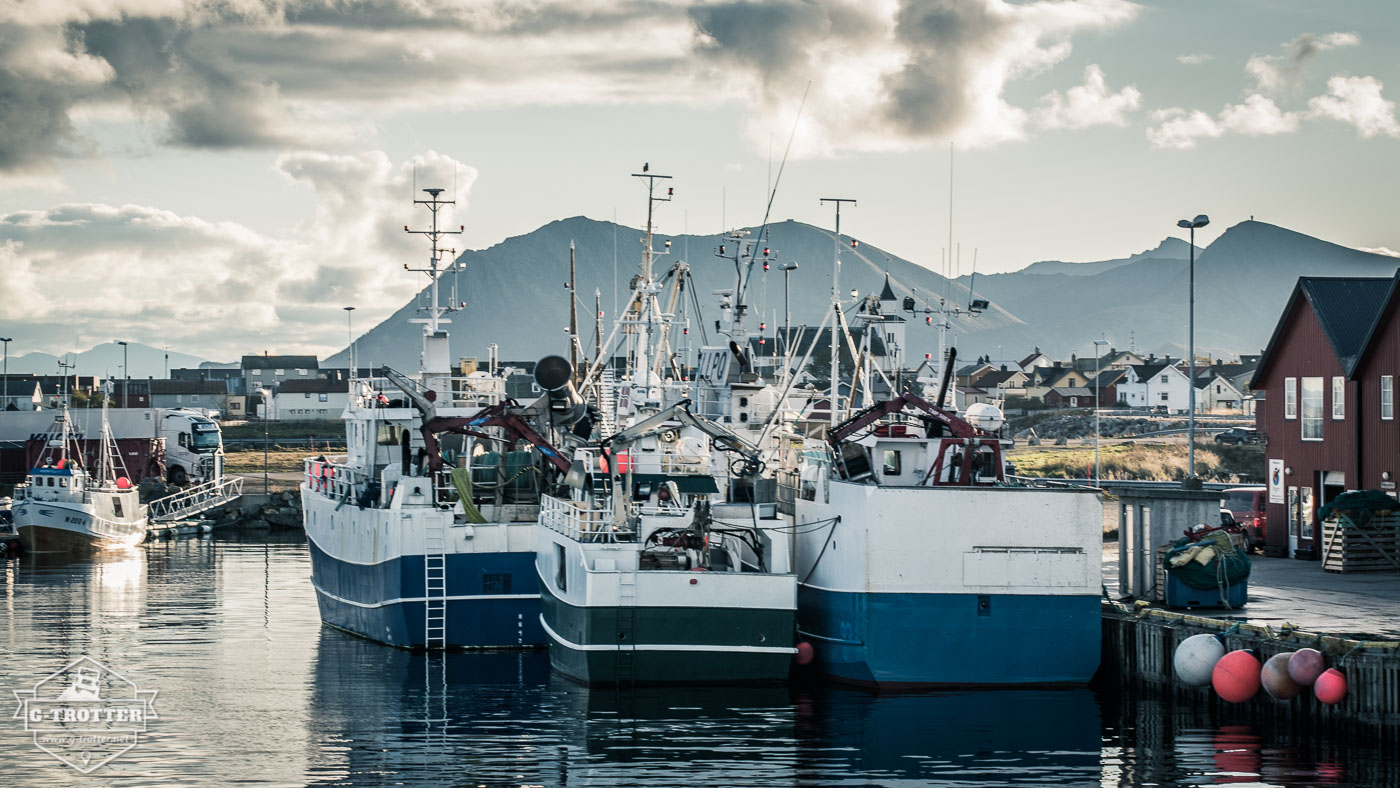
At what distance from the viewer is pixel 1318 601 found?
32.8m

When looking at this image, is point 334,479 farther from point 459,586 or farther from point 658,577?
point 658,577

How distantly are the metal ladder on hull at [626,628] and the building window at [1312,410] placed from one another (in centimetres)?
2285

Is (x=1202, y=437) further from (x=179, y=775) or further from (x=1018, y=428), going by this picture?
(x=179, y=775)

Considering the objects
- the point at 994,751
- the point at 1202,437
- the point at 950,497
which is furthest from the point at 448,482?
the point at 1202,437

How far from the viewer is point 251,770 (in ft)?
84.4

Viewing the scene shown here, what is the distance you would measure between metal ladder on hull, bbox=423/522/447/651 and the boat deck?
15938mm

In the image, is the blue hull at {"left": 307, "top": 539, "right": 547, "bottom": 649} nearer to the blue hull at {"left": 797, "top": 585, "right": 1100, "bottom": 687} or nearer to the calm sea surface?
the calm sea surface

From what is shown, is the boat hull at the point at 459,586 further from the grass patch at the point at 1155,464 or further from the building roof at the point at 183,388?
the building roof at the point at 183,388

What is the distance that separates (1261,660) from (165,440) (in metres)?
85.0

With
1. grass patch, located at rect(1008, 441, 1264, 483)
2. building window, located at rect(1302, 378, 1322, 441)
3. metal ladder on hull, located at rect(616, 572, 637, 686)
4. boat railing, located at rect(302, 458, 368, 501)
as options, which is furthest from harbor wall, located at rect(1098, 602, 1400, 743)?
A: grass patch, located at rect(1008, 441, 1264, 483)

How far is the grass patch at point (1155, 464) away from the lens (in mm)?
82625

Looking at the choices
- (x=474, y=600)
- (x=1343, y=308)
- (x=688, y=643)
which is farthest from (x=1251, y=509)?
(x=688, y=643)

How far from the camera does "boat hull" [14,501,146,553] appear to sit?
70812mm

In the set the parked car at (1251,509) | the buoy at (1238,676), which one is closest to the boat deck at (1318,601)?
the buoy at (1238,676)
